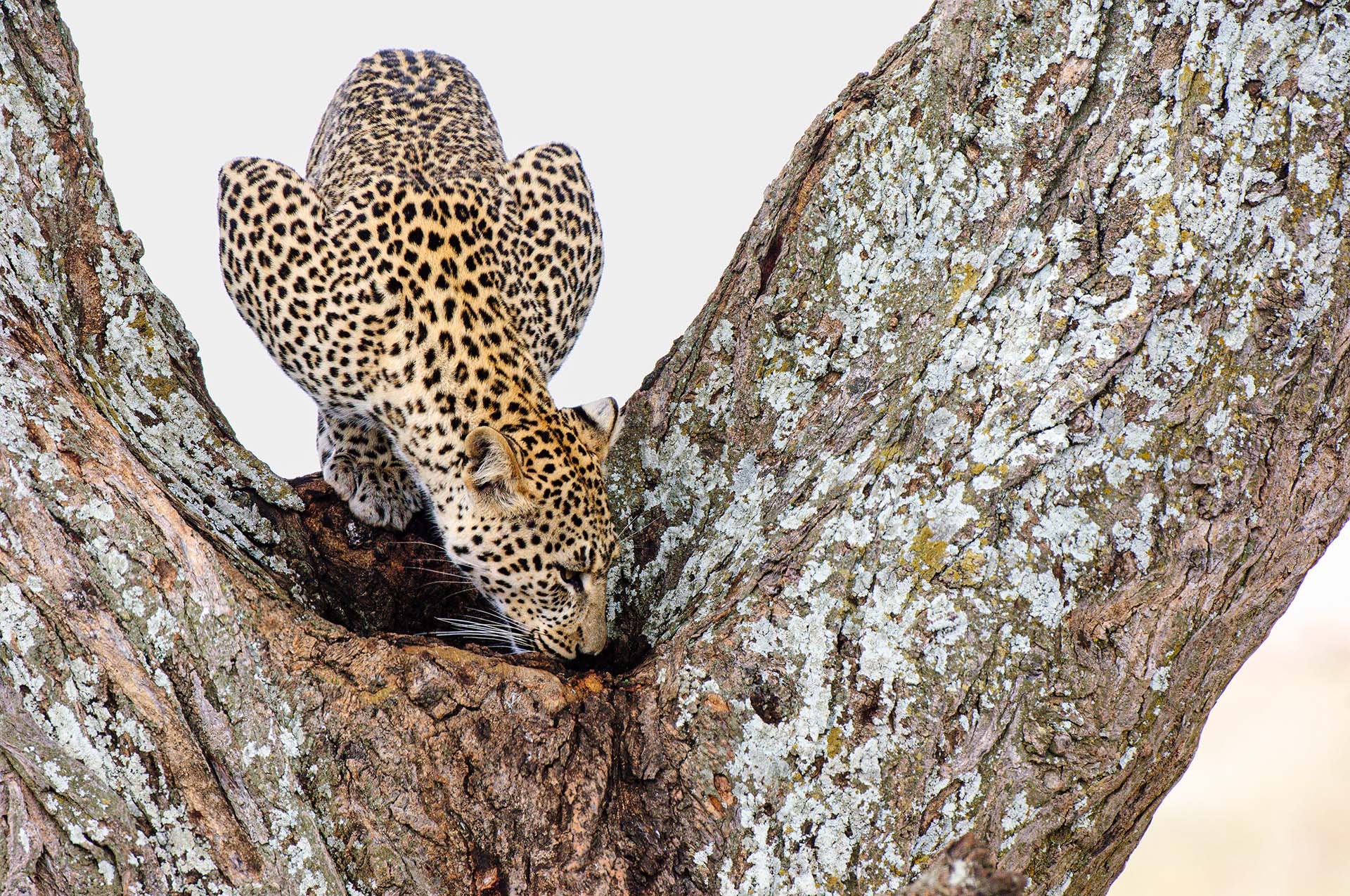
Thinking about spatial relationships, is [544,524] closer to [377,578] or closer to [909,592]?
[377,578]

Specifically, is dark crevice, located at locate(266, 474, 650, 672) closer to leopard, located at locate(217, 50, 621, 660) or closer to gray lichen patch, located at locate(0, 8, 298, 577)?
leopard, located at locate(217, 50, 621, 660)

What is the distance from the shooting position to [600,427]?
15.5 feet

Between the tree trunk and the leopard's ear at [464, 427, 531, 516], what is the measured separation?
0.92 m

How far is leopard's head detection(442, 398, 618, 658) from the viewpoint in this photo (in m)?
4.55

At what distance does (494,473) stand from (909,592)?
5.98 ft

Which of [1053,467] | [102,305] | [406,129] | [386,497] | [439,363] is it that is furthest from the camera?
[406,129]

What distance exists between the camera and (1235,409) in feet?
10.3

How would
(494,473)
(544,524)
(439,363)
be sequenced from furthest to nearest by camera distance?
1. (439,363)
2. (544,524)
3. (494,473)

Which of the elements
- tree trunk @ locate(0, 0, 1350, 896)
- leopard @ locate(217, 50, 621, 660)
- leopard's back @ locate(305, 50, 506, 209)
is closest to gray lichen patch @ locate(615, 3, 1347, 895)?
tree trunk @ locate(0, 0, 1350, 896)

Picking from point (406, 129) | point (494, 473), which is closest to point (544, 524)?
point (494, 473)

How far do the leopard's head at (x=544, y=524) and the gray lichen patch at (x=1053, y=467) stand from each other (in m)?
0.98

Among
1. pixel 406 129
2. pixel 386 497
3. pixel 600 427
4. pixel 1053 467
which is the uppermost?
pixel 406 129

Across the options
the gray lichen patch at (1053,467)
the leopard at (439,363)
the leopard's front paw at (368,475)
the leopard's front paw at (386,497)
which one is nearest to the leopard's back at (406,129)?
the leopard at (439,363)

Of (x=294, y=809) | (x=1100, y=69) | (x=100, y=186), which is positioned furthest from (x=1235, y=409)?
(x=100, y=186)
